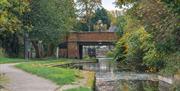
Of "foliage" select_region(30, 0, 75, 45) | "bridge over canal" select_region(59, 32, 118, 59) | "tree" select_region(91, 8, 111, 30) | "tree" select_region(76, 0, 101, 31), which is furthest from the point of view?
"tree" select_region(91, 8, 111, 30)

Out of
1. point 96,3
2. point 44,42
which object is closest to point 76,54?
point 44,42

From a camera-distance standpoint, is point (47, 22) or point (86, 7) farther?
point (86, 7)

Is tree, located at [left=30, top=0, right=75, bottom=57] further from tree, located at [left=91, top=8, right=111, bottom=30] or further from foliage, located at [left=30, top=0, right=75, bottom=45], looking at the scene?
tree, located at [left=91, top=8, right=111, bottom=30]

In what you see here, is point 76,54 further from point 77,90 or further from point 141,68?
point 77,90

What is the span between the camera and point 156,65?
1452 inches

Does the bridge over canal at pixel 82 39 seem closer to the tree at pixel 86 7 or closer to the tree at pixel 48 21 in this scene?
the tree at pixel 48 21

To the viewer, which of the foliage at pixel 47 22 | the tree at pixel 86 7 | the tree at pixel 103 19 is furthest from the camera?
the tree at pixel 103 19

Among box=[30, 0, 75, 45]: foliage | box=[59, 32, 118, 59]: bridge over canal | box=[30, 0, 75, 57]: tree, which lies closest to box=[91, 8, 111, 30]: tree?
box=[59, 32, 118, 59]: bridge over canal

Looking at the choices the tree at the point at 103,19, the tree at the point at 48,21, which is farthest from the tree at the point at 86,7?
the tree at the point at 48,21

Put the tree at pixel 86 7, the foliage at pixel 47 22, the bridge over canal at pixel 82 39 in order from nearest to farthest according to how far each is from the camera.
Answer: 1. the foliage at pixel 47 22
2. the bridge over canal at pixel 82 39
3. the tree at pixel 86 7

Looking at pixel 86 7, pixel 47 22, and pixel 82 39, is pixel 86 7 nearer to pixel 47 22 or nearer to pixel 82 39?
pixel 82 39

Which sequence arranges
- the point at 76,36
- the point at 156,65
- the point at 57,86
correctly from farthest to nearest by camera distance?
the point at 76,36, the point at 156,65, the point at 57,86

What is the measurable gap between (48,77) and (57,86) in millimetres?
4365

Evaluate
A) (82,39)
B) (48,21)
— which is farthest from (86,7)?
(48,21)
